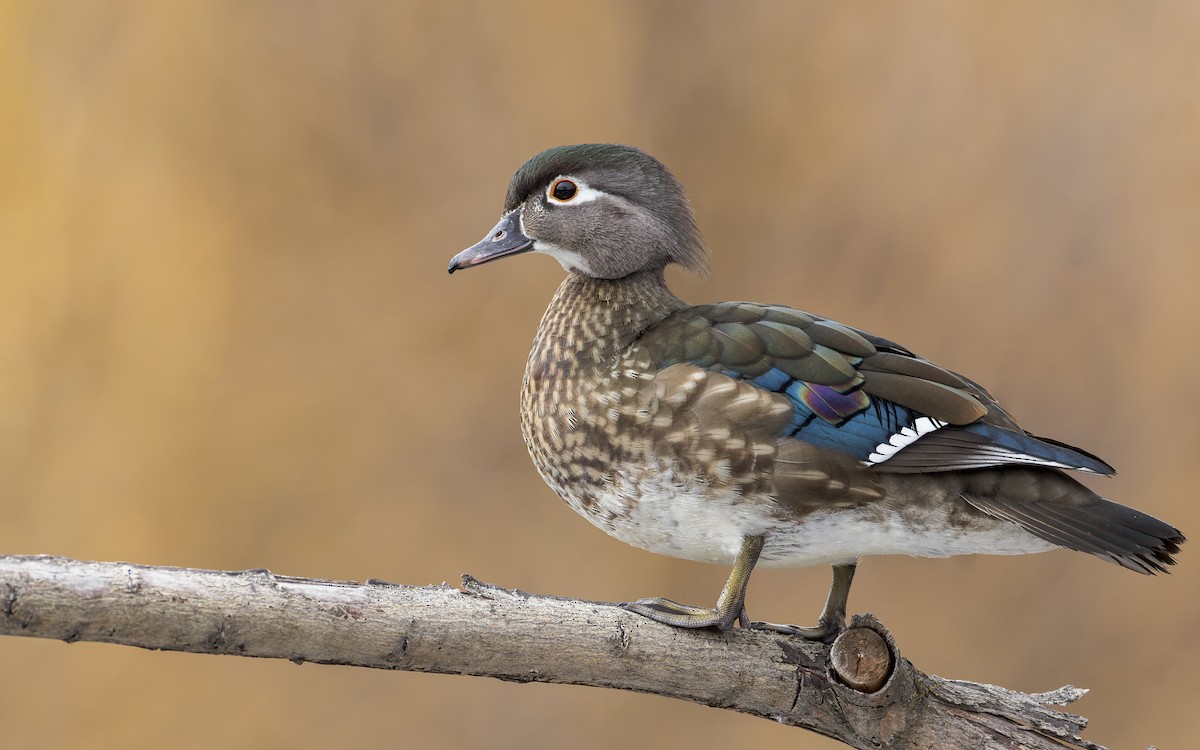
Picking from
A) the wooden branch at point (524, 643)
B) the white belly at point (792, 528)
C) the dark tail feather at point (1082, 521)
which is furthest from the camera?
the white belly at point (792, 528)

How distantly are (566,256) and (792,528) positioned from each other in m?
0.49

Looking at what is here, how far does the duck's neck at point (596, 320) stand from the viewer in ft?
4.78

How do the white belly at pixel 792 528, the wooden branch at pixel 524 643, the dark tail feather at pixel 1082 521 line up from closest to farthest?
1. the wooden branch at pixel 524 643
2. the dark tail feather at pixel 1082 521
3. the white belly at pixel 792 528

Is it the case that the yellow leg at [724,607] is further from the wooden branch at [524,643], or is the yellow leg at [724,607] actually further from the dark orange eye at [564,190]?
the dark orange eye at [564,190]

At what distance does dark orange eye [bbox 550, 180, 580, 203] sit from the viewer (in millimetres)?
1507

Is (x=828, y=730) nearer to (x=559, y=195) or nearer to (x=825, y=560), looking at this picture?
(x=825, y=560)

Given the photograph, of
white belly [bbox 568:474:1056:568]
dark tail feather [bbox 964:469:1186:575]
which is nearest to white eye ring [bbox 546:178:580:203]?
white belly [bbox 568:474:1056:568]

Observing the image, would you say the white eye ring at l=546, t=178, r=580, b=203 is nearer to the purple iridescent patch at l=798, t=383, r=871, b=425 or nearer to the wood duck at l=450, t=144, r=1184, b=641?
the wood duck at l=450, t=144, r=1184, b=641

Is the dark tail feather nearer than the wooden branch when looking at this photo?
No

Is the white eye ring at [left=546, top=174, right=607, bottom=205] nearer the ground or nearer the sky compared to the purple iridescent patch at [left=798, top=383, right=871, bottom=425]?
nearer the sky

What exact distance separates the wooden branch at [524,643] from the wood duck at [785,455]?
0.23 ft

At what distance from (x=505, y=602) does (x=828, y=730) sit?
440 millimetres

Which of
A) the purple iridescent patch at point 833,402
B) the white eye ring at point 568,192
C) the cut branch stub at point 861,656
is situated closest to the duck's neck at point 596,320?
the white eye ring at point 568,192

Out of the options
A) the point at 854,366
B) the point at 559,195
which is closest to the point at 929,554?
the point at 854,366
